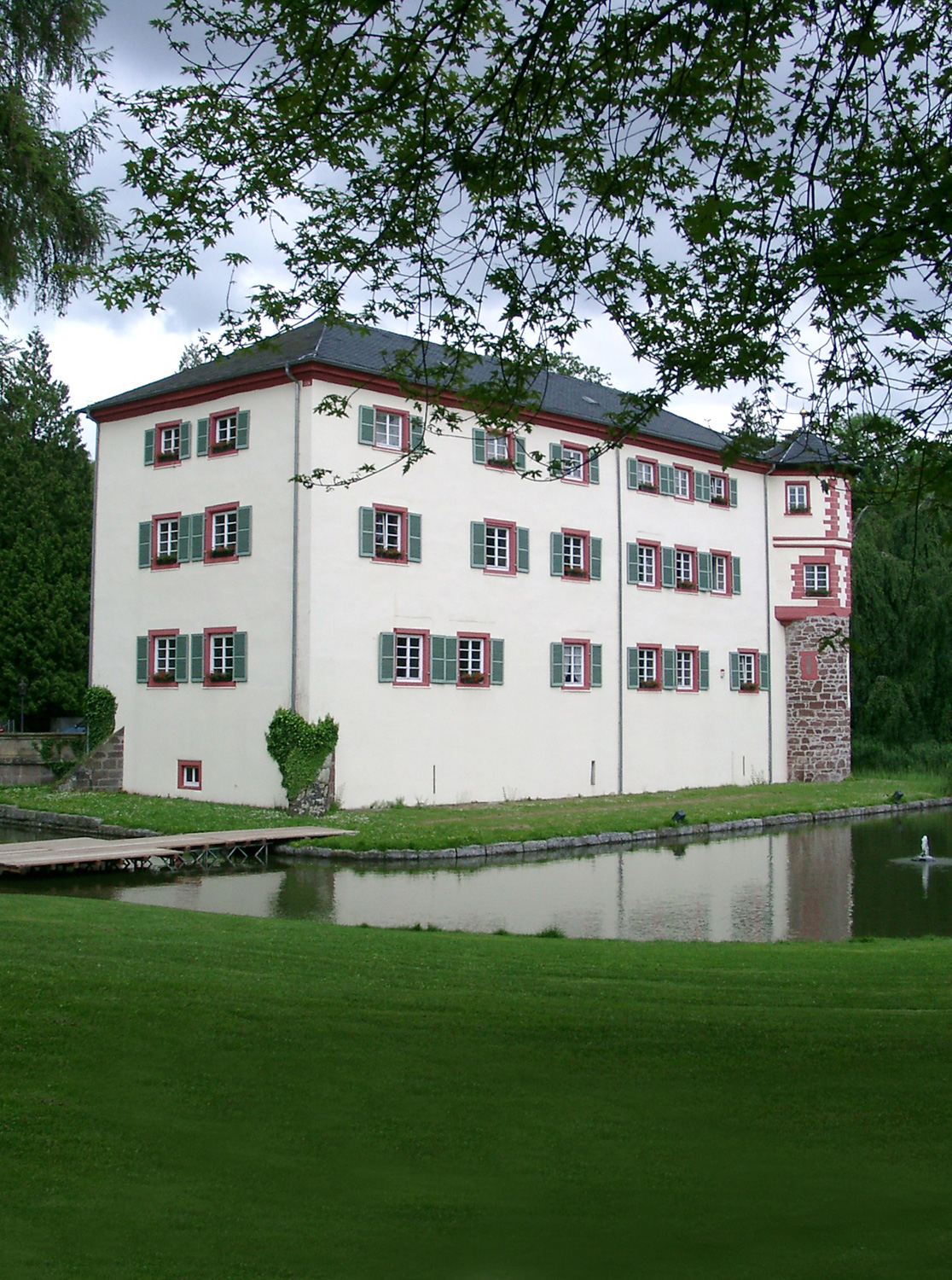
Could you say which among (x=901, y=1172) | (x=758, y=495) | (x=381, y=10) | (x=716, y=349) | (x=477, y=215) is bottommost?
(x=901, y=1172)

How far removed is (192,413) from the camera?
26.0 metres

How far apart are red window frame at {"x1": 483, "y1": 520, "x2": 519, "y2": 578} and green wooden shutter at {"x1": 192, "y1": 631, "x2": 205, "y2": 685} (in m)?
6.00

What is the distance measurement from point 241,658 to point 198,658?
131 centimetres

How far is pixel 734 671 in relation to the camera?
32719 millimetres

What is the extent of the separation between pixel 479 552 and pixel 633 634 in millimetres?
5328

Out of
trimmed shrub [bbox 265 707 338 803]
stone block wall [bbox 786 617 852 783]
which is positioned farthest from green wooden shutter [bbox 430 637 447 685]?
stone block wall [bbox 786 617 852 783]

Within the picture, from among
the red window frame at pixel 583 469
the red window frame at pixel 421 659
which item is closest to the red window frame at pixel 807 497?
the red window frame at pixel 583 469

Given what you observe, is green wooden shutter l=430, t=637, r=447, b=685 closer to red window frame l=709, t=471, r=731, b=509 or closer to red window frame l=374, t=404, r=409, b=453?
red window frame l=374, t=404, r=409, b=453

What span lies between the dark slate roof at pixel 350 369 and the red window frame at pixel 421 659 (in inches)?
199


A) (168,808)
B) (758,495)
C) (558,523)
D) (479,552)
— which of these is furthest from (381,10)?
(758,495)

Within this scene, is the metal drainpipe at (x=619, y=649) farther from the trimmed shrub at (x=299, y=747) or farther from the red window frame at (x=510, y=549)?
the trimmed shrub at (x=299, y=747)

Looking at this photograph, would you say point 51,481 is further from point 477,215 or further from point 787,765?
point 477,215

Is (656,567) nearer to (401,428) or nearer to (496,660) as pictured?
(496,660)

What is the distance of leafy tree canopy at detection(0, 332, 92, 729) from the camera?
41.3 m
